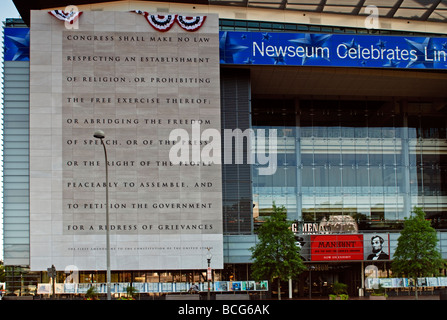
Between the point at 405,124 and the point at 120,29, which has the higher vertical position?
the point at 120,29

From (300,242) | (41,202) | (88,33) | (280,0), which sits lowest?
(300,242)

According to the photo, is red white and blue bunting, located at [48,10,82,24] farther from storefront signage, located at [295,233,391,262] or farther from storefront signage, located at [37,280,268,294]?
storefront signage, located at [295,233,391,262]

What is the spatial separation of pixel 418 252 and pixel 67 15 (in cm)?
3313

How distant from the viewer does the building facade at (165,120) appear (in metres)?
41.9

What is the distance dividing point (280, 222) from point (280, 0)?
20.3 metres

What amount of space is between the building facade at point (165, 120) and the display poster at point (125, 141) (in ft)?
0.27

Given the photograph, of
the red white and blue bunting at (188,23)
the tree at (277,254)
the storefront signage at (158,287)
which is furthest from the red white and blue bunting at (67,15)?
the tree at (277,254)

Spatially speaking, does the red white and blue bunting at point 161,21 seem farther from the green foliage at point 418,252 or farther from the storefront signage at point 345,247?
the green foliage at point 418,252

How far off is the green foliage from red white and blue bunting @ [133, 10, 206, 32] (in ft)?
76.8

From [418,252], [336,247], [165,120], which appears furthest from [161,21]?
[418,252]

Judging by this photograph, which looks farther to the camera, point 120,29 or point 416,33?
point 416,33

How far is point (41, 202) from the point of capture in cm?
4159
